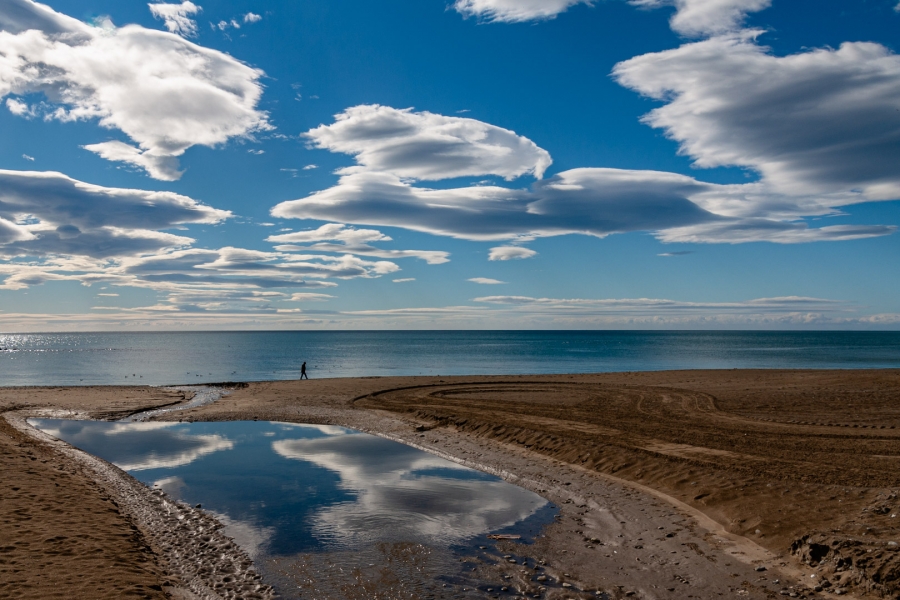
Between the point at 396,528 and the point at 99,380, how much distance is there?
67422 mm

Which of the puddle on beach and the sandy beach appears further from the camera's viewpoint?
the puddle on beach

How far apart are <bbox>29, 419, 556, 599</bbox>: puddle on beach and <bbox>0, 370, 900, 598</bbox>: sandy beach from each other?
77 cm

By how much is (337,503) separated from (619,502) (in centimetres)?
807

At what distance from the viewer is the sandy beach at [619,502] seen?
34.7ft

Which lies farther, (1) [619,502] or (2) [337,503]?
(2) [337,503]

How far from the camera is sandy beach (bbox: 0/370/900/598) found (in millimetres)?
10562

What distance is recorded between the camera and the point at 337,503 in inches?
641

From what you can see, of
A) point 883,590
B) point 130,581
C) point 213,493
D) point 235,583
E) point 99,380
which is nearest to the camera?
point 883,590

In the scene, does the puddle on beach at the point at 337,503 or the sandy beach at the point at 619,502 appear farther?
the puddle on beach at the point at 337,503

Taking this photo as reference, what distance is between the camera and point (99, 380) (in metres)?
67.8

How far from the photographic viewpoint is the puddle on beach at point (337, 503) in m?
11.4

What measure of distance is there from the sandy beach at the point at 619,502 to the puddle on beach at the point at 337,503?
2.54 feet

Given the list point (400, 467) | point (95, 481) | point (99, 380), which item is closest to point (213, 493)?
point (95, 481)

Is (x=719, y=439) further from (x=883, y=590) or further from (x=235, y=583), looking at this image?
(x=235, y=583)
